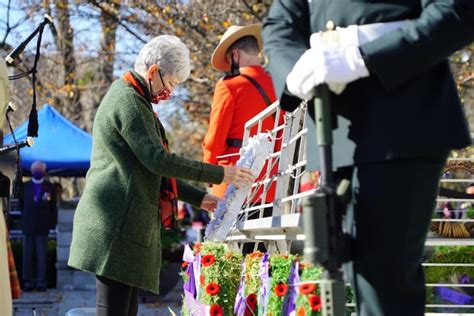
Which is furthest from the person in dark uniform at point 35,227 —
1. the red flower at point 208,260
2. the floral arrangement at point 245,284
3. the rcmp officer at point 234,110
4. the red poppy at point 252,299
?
the red poppy at point 252,299

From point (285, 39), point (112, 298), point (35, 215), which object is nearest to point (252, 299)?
point (112, 298)

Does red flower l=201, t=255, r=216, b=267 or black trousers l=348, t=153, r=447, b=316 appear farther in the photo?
red flower l=201, t=255, r=216, b=267

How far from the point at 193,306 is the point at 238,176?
760mm

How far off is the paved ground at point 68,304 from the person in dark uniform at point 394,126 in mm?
6684

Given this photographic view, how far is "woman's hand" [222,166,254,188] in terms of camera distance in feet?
16.0

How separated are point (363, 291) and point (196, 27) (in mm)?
10410

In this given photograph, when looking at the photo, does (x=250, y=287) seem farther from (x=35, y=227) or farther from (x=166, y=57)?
(x=35, y=227)

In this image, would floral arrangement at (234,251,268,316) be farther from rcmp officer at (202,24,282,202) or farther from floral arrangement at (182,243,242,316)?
rcmp officer at (202,24,282,202)

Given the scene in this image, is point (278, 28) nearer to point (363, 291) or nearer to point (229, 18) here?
point (363, 291)

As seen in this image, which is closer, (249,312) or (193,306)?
(249,312)

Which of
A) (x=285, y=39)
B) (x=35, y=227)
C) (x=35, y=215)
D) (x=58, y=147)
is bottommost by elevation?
(x=285, y=39)

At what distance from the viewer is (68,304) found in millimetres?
11633

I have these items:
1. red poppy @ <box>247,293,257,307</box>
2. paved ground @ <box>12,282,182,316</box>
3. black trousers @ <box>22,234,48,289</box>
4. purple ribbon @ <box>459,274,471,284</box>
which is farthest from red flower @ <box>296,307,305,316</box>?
black trousers @ <box>22,234,48,289</box>

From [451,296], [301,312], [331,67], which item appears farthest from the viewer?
[451,296]
